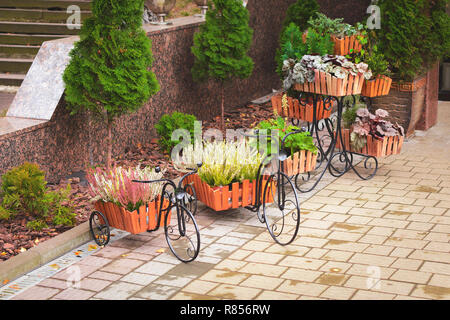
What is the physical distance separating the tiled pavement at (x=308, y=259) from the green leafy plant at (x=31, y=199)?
72 centimetres

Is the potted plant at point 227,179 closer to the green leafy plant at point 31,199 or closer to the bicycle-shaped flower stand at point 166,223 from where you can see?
the bicycle-shaped flower stand at point 166,223

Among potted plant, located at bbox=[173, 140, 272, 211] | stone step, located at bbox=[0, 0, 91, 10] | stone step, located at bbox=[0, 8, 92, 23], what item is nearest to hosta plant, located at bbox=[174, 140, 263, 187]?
potted plant, located at bbox=[173, 140, 272, 211]

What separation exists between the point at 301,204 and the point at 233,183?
1.18m

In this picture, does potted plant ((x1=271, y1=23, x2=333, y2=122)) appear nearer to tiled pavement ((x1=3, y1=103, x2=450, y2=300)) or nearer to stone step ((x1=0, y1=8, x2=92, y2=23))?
tiled pavement ((x1=3, y1=103, x2=450, y2=300))

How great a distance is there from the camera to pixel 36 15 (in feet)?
39.3

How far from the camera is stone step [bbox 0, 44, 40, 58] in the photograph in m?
11.2

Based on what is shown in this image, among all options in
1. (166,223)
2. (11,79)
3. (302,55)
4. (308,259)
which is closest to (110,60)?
(166,223)

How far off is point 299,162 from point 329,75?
108 cm

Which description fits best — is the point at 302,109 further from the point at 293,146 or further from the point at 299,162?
the point at 299,162

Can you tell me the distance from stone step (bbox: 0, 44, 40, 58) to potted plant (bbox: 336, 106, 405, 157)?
5467mm

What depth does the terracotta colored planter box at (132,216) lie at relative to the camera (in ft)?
21.5

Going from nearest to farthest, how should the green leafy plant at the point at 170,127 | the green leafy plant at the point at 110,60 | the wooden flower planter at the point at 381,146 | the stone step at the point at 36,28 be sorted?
the green leafy plant at the point at 110,60
the wooden flower planter at the point at 381,146
the green leafy plant at the point at 170,127
the stone step at the point at 36,28

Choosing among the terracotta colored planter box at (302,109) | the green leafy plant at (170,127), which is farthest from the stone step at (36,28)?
the terracotta colored planter box at (302,109)
